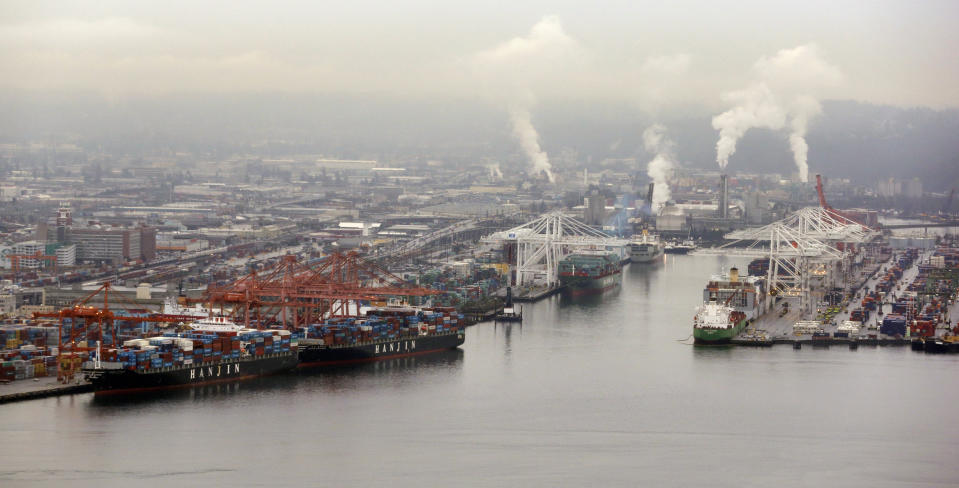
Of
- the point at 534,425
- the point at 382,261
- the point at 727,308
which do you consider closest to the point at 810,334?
→ the point at 727,308

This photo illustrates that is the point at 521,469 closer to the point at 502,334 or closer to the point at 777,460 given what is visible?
the point at 777,460

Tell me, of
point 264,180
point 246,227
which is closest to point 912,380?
point 246,227

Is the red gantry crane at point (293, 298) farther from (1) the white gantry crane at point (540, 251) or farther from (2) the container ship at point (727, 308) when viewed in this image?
(1) the white gantry crane at point (540, 251)

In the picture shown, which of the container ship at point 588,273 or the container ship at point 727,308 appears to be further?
the container ship at point 588,273

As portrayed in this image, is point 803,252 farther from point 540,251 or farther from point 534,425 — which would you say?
point 534,425

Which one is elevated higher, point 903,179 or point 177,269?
point 903,179

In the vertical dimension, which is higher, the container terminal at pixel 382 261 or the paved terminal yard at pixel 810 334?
the container terminal at pixel 382 261

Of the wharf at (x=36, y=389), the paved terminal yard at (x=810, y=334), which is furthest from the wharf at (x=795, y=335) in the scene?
the wharf at (x=36, y=389)
